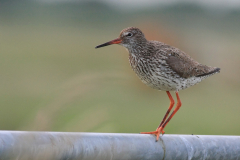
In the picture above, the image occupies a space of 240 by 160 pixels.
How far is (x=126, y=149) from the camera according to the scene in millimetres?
2205

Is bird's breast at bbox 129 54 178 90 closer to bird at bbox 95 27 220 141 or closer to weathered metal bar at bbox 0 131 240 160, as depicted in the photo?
bird at bbox 95 27 220 141

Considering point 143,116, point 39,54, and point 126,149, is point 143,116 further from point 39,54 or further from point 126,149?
point 126,149

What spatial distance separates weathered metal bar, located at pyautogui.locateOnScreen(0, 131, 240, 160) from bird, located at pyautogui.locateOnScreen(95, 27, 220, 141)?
2.14m

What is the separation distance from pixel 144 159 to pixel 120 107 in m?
20.2

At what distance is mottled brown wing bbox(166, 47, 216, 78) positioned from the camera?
5.03 metres

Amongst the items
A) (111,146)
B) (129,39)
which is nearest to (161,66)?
(129,39)

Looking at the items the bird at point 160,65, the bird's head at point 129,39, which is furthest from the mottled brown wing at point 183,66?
the bird's head at point 129,39

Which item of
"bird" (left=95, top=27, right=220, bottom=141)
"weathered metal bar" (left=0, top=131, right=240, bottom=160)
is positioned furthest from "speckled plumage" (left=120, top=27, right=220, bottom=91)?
"weathered metal bar" (left=0, top=131, right=240, bottom=160)

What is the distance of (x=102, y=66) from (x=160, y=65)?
0.77 meters

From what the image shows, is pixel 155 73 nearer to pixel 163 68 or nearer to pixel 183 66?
pixel 163 68

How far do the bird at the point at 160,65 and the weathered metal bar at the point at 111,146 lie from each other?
84.3 inches

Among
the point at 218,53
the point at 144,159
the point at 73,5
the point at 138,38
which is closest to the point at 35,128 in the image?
the point at 144,159

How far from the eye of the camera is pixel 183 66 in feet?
16.9

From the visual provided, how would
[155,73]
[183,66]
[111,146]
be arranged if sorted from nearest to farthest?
[111,146], [155,73], [183,66]
